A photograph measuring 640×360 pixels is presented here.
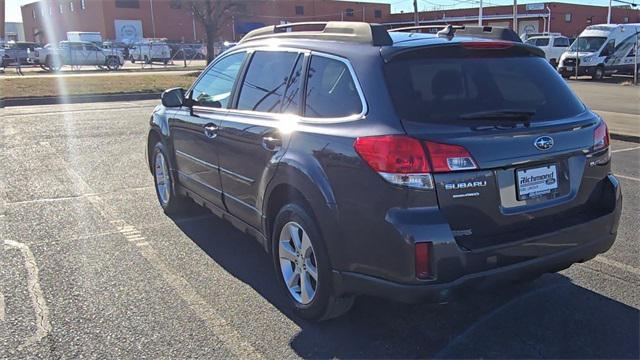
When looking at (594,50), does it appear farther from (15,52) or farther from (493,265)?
(15,52)

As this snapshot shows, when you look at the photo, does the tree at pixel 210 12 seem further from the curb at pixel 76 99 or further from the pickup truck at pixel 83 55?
the curb at pixel 76 99

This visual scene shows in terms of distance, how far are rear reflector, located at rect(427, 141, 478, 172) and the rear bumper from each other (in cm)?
39

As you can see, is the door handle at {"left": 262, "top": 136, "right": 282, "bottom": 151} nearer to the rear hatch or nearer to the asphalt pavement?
the rear hatch

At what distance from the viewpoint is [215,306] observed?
3760 millimetres

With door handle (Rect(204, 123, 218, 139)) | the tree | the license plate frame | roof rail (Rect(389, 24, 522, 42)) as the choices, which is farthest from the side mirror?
the tree

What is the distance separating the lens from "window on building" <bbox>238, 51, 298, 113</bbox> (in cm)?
386

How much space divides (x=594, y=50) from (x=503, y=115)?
2863 centimetres

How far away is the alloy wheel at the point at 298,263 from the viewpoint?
3453 millimetres

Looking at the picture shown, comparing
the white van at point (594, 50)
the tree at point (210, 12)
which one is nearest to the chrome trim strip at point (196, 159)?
the white van at point (594, 50)

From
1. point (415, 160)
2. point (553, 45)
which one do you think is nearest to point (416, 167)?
point (415, 160)

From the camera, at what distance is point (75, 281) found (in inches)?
163

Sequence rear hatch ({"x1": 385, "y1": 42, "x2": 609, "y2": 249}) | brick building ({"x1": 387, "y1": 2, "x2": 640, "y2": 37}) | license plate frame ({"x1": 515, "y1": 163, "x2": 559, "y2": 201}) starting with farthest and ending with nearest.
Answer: brick building ({"x1": 387, "y1": 2, "x2": 640, "y2": 37}) < license plate frame ({"x1": 515, "y1": 163, "x2": 559, "y2": 201}) < rear hatch ({"x1": 385, "y1": 42, "x2": 609, "y2": 249})

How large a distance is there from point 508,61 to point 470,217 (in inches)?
45.7

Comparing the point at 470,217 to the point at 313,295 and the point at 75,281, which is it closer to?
the point at 313,295
